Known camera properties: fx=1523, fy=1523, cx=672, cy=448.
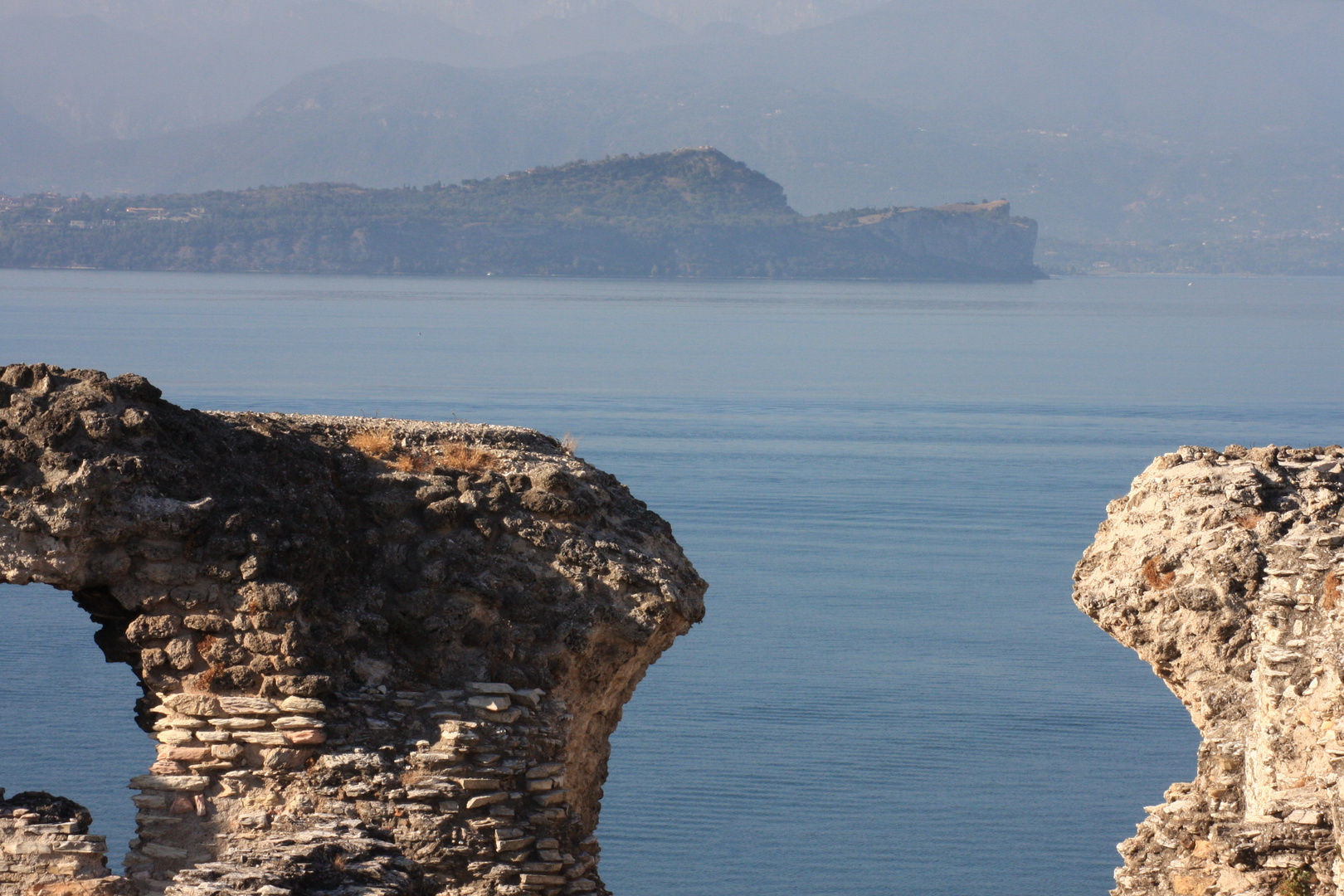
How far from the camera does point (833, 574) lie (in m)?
38.9

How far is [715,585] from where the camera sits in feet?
122

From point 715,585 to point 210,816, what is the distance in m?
27.8

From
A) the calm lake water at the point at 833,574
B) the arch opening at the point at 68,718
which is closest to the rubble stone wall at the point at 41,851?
the arch opening at the point at 68,718

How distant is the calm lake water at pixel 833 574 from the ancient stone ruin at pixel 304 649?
8.91 metres

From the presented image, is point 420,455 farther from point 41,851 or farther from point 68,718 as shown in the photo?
point 68,718

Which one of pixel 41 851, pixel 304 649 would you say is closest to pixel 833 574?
pixel 304 649

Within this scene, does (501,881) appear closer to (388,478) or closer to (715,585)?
(388,478)

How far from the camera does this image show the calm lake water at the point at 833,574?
843 inches

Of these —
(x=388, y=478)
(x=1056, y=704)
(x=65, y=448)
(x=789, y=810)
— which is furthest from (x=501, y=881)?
(x=1056, y=704)

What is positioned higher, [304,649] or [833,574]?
[304,649]

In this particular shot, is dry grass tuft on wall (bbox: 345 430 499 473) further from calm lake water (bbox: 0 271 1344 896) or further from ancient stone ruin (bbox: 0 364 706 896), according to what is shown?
calm lake water (bbox: 0 271 1344 896)

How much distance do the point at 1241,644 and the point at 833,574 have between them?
28398 millimetres

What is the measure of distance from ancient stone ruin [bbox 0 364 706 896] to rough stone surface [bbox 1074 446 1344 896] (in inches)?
140

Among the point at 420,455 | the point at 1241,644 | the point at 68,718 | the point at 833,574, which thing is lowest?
the point at 68,718
